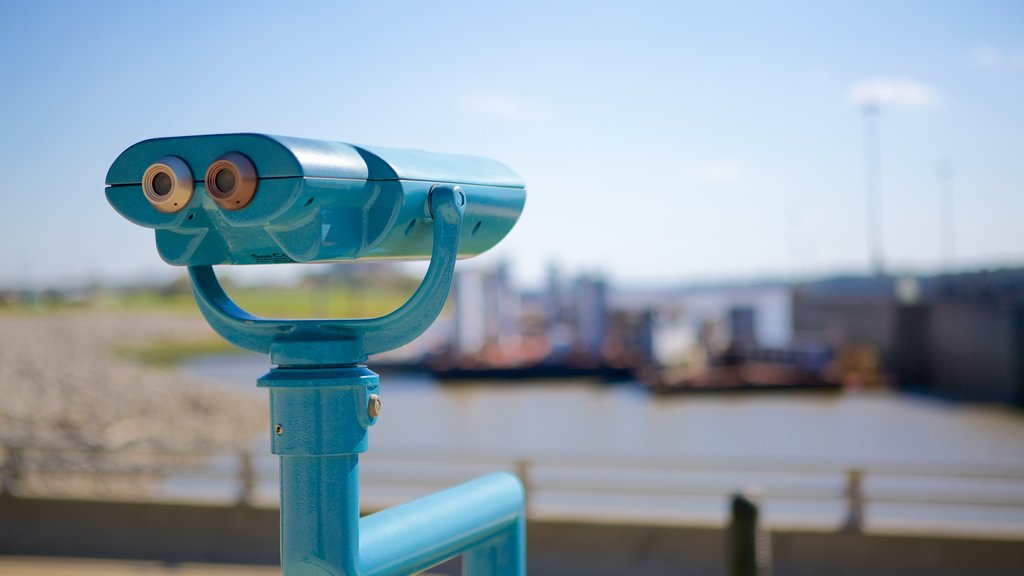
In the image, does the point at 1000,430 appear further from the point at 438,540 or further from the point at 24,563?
the point at 438,540

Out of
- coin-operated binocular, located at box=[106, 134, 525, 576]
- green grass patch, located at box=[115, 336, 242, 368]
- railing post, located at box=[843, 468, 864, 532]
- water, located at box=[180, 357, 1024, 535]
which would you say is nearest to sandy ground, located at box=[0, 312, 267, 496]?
water, located at box=[180, 357, 1024, 535]

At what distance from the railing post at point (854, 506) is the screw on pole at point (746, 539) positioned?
2.56m

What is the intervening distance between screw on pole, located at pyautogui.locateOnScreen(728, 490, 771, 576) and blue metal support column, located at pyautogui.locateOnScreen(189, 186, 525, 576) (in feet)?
6.03

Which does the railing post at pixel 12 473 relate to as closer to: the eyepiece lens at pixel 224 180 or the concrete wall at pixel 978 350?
the eyepiece lens at pixel 224 180

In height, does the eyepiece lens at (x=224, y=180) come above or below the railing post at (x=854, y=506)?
Result: above

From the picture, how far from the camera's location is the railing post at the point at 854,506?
202 inches

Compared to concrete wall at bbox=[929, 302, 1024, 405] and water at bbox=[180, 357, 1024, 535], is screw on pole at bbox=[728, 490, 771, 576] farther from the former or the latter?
concrete wall at bbox=[929, 302, 1024, 405]

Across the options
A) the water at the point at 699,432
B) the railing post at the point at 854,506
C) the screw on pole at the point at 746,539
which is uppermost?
the screw on pole at the point at 746,539

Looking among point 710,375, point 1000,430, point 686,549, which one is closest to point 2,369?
point 710,375

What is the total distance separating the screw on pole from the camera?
2.72 m

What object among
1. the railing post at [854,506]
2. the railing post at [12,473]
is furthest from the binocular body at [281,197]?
the railing post at [12,473]

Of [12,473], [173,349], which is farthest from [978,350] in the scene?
[173,349]

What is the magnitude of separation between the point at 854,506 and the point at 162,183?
477 cm

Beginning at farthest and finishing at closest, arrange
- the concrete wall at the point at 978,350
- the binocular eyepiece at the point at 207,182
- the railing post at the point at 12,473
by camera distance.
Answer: the concrete wall at the point at 978,350
the railing post at the point at 12,473
the binocular eyepiece at the point at 207,182
